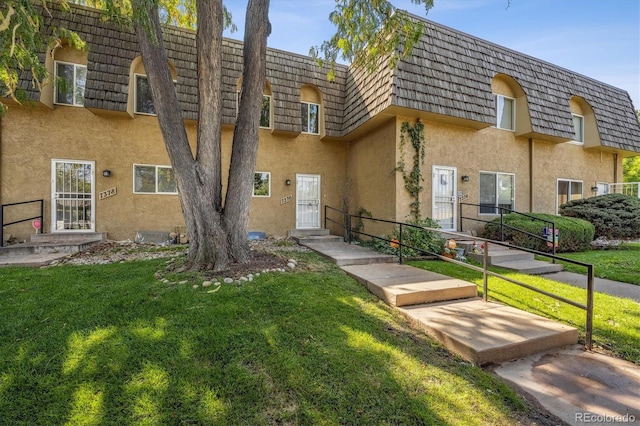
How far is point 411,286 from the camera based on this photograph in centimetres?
422

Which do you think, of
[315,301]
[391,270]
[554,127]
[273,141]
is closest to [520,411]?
[315,301]

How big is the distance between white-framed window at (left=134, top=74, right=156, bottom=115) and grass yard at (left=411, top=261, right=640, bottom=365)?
9.23 meters

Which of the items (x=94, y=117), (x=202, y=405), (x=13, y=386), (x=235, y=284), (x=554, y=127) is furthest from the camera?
(x=554, y=127)

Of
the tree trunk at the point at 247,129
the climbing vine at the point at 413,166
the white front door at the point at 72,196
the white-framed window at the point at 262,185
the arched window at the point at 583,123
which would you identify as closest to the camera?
the tree trunk at the point at 247,129

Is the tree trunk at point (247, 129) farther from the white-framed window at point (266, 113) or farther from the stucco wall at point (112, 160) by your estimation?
the white-framed window at point (266, 113)

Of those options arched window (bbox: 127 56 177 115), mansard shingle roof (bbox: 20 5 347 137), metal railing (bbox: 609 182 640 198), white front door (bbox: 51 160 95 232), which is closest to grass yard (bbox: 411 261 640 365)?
mansard shingle roof (bbox: 20 5 347 137)

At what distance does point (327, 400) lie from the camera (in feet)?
7.08

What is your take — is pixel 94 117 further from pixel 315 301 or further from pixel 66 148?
pixel 315 301

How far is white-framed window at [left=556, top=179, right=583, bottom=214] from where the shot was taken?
34.7 ft

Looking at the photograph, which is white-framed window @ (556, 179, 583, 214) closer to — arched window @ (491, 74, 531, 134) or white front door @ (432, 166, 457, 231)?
arched window @ (491, 74, 531, 134)

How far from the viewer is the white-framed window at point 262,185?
31.1 ft

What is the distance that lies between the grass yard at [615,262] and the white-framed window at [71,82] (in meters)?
13.3

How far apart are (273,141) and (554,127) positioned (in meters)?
9.31

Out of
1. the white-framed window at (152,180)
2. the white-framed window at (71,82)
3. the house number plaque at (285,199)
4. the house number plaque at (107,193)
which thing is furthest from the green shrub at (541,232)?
the white-framed window at (71,82)
